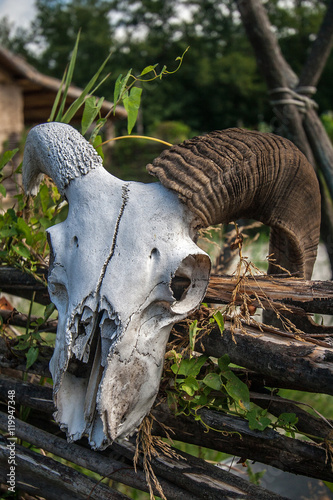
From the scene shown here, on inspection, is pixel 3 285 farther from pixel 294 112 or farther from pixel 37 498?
pixel 294 112

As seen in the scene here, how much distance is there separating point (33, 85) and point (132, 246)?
782 cm

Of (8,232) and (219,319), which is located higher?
(219,319)

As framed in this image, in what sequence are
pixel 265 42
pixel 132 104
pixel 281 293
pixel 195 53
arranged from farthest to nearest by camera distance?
pixel 195 53 → pixel 265 42 → pixel 132 104 → pixel 281 293

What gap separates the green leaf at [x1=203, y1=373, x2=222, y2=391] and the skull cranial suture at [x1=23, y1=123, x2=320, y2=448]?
0.58 ft

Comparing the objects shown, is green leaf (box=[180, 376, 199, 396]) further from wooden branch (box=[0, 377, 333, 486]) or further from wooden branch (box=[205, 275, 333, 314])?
wooden branch (box=[205, 275, 333, 314])

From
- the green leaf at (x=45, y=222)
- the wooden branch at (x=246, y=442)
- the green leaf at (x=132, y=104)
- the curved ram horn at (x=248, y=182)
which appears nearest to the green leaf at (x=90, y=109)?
the green leaf at (x=132, y=104)

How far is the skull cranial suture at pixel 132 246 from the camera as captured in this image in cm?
139

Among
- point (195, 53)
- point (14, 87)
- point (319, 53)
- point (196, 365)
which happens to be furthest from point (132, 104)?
point (195, 53)

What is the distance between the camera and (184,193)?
4.99ft

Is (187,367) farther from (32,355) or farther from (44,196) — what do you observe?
(44,196)

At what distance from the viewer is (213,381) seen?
1.58 metres

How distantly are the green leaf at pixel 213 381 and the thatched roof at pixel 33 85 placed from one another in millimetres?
5445

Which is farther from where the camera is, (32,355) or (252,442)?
(32,355)

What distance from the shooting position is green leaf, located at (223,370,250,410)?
159cm
